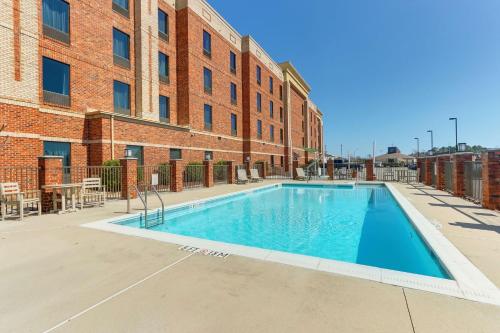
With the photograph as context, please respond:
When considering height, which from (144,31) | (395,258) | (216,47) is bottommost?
(395,258)

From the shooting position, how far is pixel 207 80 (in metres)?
22.5

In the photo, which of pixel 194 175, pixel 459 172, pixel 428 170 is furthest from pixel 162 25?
pixel 428 170

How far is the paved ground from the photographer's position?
2344 mm

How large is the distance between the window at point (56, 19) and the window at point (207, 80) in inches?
417

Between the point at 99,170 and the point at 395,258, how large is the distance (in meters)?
13.2

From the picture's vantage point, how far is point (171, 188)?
14.2m

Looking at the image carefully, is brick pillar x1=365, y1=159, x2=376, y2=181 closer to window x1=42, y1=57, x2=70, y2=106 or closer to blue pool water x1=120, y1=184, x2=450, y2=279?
blue pool water x1=120, y1=184, x2=450, y2=279

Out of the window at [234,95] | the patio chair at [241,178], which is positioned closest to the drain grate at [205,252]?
the patio chair at [241,178]

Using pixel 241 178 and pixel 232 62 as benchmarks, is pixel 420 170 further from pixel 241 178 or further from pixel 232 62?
pixel 232 62

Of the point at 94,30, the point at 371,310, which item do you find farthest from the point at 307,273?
the point at 94,30

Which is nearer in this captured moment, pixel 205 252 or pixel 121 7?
pixel 205 252

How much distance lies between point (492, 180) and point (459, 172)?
352 cm

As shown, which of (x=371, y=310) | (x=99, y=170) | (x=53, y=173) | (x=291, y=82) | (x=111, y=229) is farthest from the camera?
(x=291, y=82)

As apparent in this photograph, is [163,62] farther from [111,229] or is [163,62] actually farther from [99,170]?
[111,229]
